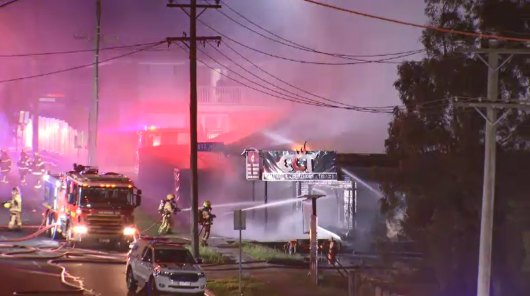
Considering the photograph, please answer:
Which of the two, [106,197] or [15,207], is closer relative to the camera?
[106,197]

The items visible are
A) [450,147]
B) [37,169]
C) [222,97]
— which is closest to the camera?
[450,147]

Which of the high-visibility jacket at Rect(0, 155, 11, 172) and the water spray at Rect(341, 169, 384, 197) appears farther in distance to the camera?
the high-visibility jacket at Rect(0, 155, 11, 172)

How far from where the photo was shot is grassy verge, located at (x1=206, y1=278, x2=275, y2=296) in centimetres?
1948

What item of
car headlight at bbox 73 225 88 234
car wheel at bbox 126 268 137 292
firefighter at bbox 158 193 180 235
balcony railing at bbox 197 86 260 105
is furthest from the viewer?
balcony railing at bbox 197 86 260 105

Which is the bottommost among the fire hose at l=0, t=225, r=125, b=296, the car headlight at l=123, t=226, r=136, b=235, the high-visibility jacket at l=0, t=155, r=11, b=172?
the fire hose at l=0, t=225, r=125, b=296

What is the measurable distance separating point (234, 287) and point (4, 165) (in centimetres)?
3211

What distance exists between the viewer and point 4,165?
157 ft

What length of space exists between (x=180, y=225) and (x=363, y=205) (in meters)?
9.25

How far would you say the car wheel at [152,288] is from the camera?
17.7 m

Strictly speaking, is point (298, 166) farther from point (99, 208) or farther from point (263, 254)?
point (99, 208)

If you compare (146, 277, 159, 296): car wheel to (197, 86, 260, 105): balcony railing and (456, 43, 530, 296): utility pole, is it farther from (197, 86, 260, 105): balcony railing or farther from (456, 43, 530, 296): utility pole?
(197, 86, 260, 105): balcony railing

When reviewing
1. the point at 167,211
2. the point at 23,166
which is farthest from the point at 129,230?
the point at 23,166

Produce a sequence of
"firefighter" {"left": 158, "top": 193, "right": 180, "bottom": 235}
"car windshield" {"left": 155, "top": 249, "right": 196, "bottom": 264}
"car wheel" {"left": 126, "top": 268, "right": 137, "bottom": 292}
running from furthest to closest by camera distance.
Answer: "firefighter" {"left": 158, "top": 193, "right": 180, "bottom": 235} → "car wheel" {"left": 126, "top": 268, "right": 137, "bottom": 292} → "car windshield" {"left": 155, "top": 249, "right": 196, "bottom": 264}

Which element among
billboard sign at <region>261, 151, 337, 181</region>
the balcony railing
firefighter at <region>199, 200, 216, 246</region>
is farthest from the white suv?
the balcony railing
